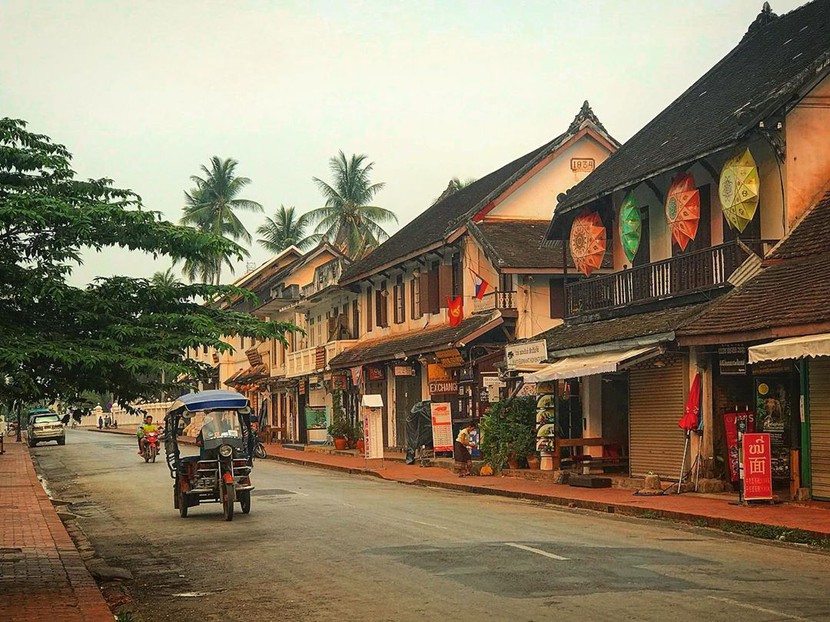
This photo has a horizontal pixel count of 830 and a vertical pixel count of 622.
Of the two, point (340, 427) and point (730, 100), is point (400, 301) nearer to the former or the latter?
point (340, 427)

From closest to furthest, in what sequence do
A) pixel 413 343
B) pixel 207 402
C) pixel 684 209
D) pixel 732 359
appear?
pixel 207 402
pixel 732 359
pixel 684 209
pixel 413 343

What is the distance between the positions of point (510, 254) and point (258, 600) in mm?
24278

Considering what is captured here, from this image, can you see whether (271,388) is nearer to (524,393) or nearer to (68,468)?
(68,468)

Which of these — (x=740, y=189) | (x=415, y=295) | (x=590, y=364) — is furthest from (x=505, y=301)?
(x=740, y=189)

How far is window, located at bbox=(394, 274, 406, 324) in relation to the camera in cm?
4312

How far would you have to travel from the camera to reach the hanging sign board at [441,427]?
3397cm

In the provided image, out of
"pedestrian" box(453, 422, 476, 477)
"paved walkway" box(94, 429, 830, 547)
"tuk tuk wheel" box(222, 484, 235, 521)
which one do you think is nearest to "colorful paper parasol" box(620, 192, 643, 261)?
"paved walkway" box(94, 429, 830, 547)

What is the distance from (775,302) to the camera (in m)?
18.8

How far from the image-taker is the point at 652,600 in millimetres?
9828

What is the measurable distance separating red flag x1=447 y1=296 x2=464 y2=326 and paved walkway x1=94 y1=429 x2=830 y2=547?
21.2 ft

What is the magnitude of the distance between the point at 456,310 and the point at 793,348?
20248 millimetres

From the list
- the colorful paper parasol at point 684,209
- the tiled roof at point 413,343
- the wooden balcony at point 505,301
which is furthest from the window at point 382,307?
the colorful paper parasol at point 684,209

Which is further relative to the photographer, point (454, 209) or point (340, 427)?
point (340, 427)

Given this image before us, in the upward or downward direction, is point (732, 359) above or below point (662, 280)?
below
